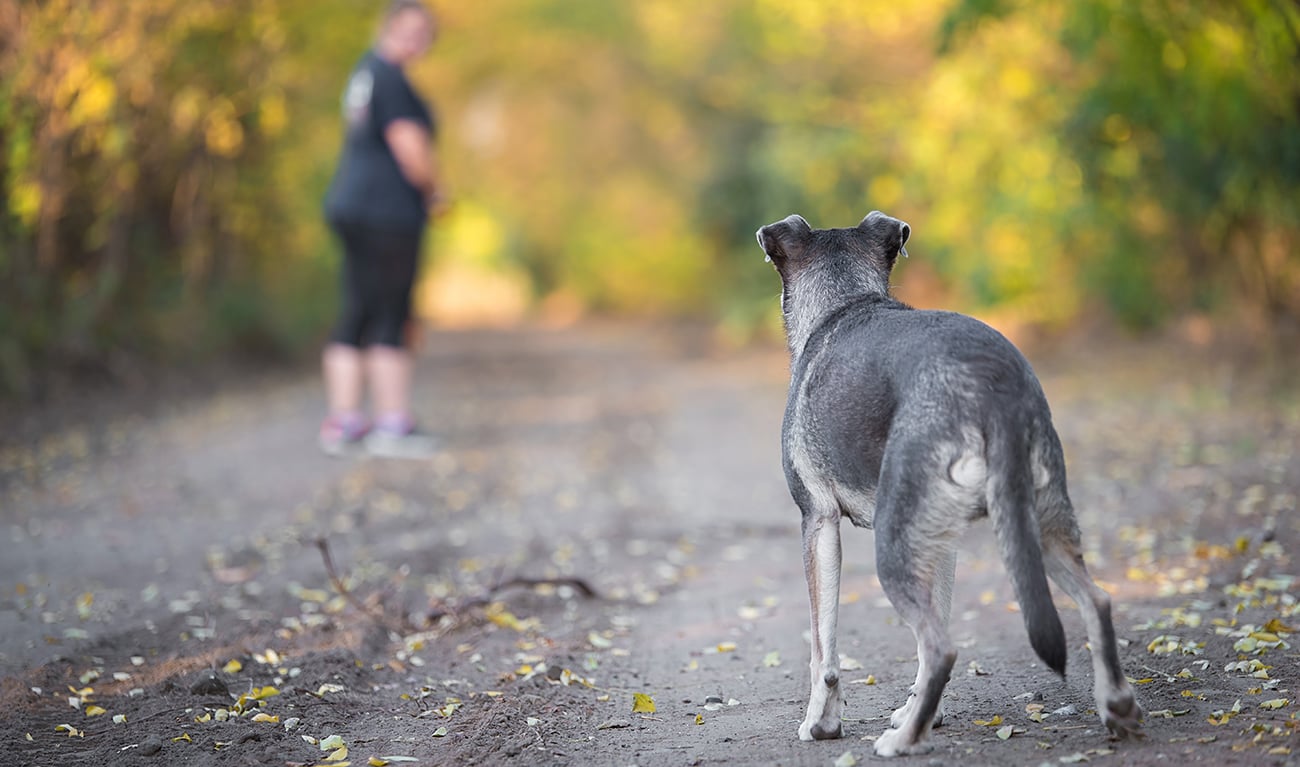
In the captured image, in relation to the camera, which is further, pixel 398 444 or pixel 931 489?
pixel 398 444

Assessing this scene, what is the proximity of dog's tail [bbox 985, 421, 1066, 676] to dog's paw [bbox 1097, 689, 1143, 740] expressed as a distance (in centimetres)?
34

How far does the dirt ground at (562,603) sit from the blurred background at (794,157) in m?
1.98

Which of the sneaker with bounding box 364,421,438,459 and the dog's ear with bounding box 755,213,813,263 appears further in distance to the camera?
the sneaker with bounding box 364,421,438,459

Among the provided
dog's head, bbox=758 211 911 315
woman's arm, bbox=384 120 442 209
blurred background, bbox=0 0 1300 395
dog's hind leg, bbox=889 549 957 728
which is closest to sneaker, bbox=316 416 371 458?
woman's arm, bbox=384 120 442 209

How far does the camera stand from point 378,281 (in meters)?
10.6

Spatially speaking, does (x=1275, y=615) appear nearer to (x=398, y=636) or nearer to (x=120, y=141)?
(x=398, y=636)

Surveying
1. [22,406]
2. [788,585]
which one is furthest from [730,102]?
[788,585]

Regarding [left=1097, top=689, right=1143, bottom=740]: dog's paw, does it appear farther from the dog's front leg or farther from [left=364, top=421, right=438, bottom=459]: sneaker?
[left=364, top=421, right=438, bottom=459]: sneaker

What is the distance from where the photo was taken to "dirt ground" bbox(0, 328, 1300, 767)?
4.14m

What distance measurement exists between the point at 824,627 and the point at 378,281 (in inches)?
288

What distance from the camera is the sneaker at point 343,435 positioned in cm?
1059

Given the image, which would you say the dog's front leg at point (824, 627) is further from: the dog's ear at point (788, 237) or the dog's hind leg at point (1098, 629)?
the dog's ear at point (788, 237)

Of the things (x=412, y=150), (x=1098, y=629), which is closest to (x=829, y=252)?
(x=1098, y=629)

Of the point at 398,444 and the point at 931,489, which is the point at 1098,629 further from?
the point at 398,444
